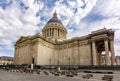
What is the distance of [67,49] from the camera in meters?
63.1

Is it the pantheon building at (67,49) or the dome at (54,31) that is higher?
the dome at (54,31)

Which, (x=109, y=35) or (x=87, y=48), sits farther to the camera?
(x=87, y=48)

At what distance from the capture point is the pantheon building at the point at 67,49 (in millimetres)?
49906

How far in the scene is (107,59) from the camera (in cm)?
4591

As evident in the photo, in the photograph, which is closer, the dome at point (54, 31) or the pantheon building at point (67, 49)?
the pantheon building at point (67, 49)

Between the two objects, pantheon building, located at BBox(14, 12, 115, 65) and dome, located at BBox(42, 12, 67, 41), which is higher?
dome, located at BBox(42, 12, 67, 41)

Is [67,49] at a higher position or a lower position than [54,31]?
lower

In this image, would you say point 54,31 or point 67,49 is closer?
point 67,49

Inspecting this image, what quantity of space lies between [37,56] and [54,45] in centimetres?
1481

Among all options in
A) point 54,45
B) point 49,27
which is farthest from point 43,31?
point 54,45

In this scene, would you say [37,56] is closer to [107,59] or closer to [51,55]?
[51,55]

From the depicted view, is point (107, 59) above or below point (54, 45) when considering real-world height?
below

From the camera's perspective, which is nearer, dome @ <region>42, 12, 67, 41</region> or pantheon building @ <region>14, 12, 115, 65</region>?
pantheon building @ <region>14, 12, 115, 65</region>

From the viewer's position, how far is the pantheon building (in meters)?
49.9
